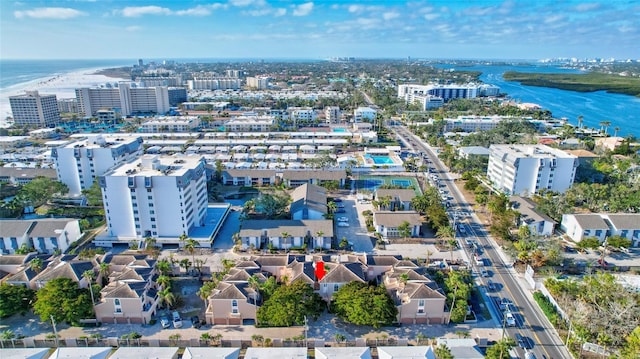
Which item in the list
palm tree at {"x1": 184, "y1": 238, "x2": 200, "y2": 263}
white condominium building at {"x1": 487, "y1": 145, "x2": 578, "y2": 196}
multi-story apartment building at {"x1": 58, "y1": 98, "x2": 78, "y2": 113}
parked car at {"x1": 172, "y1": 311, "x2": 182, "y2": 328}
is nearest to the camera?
parked car at {"x1": 172, "y1": 311, "x2": 182, "y2": 328}

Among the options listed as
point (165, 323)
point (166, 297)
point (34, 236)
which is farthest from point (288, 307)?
point (34, 236)

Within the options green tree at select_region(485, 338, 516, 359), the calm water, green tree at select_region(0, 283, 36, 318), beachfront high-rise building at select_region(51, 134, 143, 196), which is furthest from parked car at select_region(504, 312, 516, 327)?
the calm water

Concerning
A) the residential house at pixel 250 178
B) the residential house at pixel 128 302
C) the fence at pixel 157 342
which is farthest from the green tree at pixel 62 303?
the residential house at pixel 250 178

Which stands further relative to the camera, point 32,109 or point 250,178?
point 32,109

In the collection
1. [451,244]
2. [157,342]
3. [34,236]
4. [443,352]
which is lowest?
[157,342]

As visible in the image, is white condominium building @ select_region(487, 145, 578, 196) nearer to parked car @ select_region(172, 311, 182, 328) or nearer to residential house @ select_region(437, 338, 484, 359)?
residential house @ select_region(437, 338, 484, 359)

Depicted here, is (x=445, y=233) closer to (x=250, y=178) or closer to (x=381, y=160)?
(x=250, y=178)

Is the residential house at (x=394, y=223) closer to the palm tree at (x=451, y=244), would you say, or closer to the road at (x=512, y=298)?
the palm tree at (x=451, y=244)
